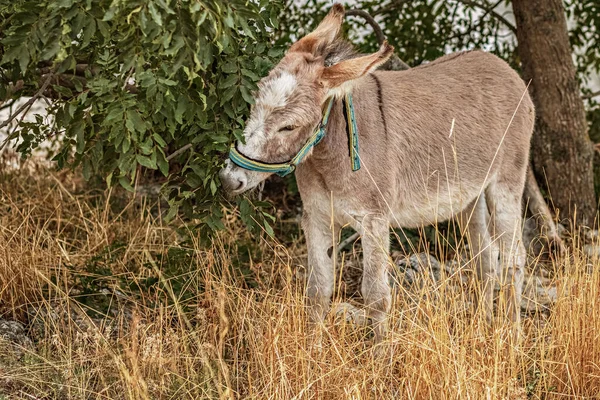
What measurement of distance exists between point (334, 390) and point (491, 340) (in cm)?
69

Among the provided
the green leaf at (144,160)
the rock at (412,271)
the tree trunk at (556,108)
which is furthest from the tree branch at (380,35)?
the green leaf at (144,160)

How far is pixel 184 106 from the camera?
3572 mm

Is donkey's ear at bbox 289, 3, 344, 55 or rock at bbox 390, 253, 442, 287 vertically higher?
donkey's ear at bbox 289, 3, 344, 55

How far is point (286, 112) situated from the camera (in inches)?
152

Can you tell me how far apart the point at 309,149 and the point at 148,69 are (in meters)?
0.95

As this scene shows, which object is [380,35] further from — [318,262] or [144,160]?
[144,160]

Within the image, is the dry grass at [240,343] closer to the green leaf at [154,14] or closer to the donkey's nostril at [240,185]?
the donkey's nostril at [240,185]

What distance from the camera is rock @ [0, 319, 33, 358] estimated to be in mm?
4148

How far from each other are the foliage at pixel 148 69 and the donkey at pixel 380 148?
6.4 inches

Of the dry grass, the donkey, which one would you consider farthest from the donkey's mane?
the dry grass

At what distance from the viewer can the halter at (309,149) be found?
3830 mm

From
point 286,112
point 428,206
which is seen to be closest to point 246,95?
point 286,112

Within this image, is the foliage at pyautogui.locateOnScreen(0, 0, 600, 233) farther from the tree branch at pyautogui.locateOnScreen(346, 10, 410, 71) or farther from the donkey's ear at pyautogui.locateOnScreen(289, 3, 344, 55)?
the tree branch at pyautogui.locateOnScreen(346, 10, 410, 71)

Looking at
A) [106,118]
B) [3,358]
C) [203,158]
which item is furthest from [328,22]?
[3,358]
